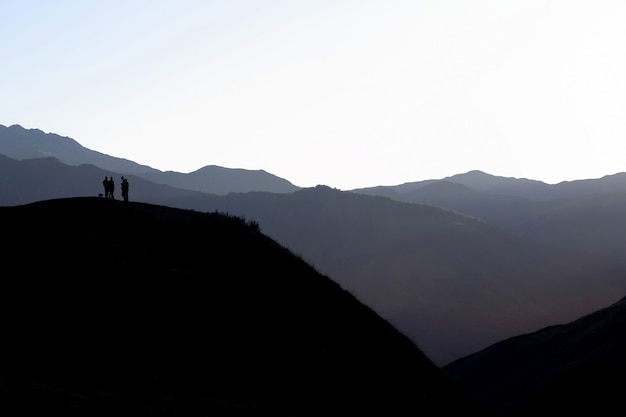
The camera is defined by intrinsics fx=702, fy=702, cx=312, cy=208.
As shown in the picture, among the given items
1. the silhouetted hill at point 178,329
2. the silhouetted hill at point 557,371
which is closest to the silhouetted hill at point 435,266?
the silhouetted hill at point 557,371

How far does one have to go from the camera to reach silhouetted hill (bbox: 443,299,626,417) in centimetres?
5038

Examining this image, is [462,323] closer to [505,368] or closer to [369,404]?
[505,368]

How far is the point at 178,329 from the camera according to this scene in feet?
67.0

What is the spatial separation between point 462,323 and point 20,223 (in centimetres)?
9549

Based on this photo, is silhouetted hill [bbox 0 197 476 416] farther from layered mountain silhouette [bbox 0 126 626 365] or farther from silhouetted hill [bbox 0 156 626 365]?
silhouetted hill [bbox 0 156 626 365]

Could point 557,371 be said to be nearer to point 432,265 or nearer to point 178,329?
point 178,329

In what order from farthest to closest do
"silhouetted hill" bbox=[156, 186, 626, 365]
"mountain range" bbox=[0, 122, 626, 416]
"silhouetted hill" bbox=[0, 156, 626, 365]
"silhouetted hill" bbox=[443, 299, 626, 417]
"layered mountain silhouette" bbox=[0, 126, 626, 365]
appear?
"layered mountain silhouette" bbox=[0, 126, 626, 365], "silhouetted hill" bbox=[0, 156, 626, 365], "silhouetted hill" bbox=[156, 186, 626, 365], "mountain range" bbox=[0, 122, 626, 416], "silhouetted hill" bbox=[443, 299, 626, 417]

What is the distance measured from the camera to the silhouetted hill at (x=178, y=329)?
1703cm

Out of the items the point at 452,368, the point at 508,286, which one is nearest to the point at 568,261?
the point at 508,286

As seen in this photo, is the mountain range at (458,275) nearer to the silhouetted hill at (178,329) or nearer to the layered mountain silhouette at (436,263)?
the layered mountain silhouette at (436,263)

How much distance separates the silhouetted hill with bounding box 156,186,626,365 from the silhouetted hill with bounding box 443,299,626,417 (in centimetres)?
2465

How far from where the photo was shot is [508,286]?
428 feet

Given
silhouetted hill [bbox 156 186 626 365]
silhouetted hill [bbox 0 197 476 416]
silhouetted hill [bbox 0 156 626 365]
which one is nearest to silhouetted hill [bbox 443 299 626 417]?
silhouetted hill [bbox 156 186 626 365]

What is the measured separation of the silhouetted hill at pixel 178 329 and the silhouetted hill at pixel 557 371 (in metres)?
27.2
